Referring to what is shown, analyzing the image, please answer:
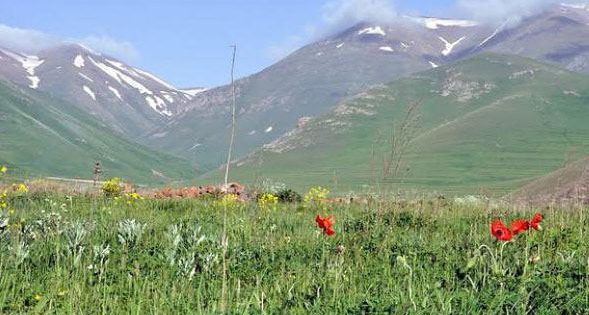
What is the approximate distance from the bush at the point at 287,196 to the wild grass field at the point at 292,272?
34.2 feet

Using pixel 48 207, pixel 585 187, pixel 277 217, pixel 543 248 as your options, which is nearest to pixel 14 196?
pixel 48 207

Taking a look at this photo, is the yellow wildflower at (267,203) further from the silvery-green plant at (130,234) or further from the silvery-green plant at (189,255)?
the silvery-green plant at (189,255)

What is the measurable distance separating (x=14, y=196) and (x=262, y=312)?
14.2 m

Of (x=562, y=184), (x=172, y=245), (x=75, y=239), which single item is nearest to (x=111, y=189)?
(x=75, y=239)

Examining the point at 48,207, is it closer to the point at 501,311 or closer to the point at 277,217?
the point at 277,217

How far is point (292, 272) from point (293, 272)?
0.01 m

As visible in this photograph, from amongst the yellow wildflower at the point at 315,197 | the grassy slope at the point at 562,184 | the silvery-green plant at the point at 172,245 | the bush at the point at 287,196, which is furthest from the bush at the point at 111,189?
the grassy slope at the point at 562,184

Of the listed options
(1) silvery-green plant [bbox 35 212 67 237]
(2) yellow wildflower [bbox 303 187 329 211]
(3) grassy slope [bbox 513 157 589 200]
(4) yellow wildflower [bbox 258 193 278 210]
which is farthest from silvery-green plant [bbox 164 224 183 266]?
(3) grassy slope [bbox 513 157 589 200]

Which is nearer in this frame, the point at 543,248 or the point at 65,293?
the point at 65,293

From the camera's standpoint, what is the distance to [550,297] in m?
5.34

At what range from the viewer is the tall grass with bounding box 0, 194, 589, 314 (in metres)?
5.28

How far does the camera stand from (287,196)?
2173 centimetres

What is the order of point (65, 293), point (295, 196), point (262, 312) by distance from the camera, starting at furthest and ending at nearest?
point (295, 196), point (65, 293), point (262, 312)

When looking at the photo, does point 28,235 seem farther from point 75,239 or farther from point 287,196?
point 287,196
